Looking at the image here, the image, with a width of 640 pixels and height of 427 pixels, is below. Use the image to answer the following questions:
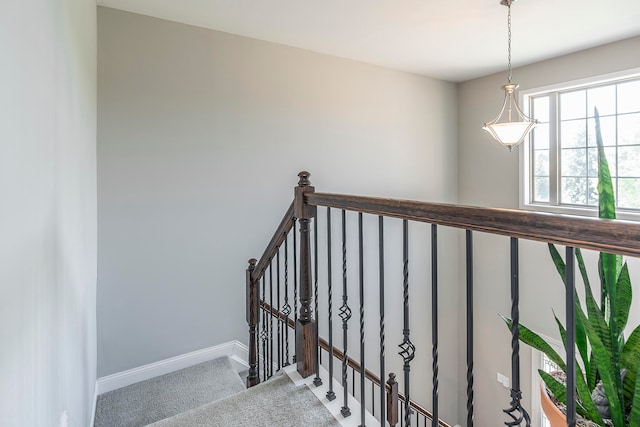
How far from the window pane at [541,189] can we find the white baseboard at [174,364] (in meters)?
3.66

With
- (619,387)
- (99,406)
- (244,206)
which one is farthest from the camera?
(244,206)

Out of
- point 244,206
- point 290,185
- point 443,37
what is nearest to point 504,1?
point 443,37

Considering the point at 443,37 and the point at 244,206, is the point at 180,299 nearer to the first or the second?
the point at 244,206

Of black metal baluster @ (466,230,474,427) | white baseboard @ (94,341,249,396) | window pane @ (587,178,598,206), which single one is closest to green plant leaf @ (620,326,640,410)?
black metal baluster @ (466,230,474,427)

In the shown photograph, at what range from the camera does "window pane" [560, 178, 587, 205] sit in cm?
394

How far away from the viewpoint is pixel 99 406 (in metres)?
2.59

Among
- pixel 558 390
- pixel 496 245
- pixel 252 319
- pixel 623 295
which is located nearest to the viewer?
pixel 623 295

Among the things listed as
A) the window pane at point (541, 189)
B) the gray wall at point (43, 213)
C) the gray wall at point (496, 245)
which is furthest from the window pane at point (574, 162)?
the gray wall at point (43, 213)

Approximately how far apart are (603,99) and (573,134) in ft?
1.36

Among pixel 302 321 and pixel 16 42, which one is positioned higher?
pixel 16 42

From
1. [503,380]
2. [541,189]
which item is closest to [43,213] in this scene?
[541,189]

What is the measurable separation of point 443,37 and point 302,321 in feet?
9.58

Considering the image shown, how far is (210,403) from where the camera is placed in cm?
164

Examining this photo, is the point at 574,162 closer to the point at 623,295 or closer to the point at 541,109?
the point at 541,109
